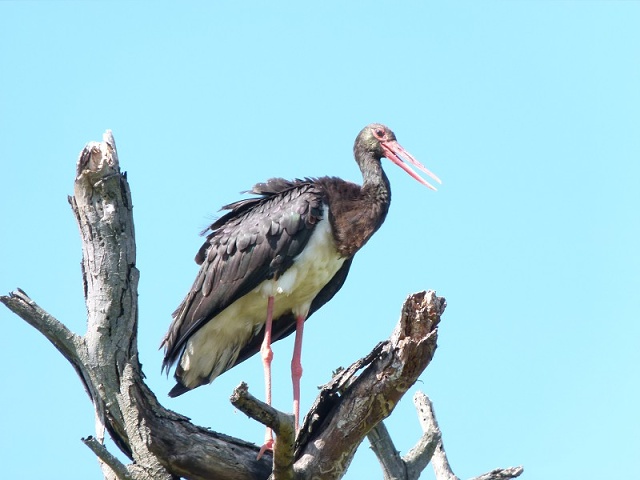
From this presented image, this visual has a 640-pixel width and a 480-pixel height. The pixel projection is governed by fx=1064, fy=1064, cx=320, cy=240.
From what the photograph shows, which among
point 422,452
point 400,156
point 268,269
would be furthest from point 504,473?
point 400,156

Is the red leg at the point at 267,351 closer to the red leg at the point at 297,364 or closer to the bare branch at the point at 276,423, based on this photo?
the red leg at the point at 297,364

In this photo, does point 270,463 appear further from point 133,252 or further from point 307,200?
point 307,200

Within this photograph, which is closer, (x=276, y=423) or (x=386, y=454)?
(x=276, y=423)

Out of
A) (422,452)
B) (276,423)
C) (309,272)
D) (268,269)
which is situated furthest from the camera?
(309,272)

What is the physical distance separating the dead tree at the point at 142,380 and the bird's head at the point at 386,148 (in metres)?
2.97

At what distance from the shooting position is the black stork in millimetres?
8141

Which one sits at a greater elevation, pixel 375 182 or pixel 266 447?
pixel 375 182

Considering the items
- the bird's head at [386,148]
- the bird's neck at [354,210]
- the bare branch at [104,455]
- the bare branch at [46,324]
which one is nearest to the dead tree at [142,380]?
the bare branch at [46,324]

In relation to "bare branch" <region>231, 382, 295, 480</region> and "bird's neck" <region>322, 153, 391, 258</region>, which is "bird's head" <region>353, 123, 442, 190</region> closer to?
"bird's neck" <region>322, 153, 391, 258</region>

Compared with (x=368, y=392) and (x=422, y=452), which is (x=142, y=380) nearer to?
(x=368, y=392)

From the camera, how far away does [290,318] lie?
347 inches

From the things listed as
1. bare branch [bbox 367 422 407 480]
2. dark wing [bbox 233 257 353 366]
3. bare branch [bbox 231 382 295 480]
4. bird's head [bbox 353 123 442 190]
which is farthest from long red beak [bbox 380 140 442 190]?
bare branch [bbox 231 382 295 480]

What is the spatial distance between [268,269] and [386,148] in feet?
5.66

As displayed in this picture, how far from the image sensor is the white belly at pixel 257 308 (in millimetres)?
8227
